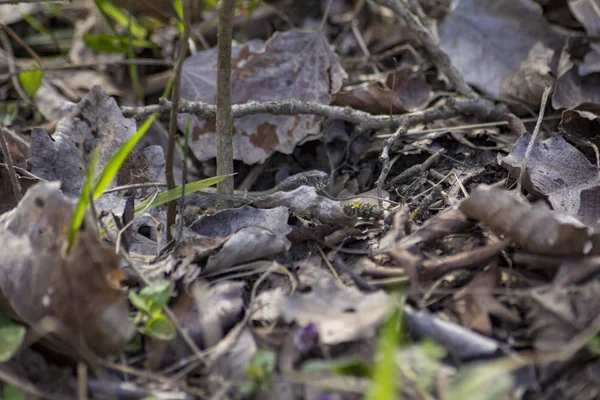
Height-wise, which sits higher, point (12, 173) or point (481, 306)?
point (12, 173)

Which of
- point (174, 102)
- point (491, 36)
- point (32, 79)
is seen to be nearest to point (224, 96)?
point (174, 102)

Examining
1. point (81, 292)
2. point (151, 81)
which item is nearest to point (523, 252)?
point (81, 292)

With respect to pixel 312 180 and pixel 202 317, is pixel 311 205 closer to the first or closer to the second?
pixel 312 180

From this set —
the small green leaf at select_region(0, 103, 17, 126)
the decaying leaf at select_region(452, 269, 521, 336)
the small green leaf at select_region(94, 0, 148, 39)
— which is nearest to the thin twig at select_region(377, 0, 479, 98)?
the decaying leaf at select_region(452, 269, 521, 336)

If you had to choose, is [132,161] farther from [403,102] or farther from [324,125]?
[403,102]

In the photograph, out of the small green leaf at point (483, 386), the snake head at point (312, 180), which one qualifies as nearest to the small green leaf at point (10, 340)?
the small green leaf at point (483, 386)

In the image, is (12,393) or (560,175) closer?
(12,393)

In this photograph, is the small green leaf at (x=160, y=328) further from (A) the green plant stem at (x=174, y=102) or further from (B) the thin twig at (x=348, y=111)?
(B) the thin twig at (x=348, y=111)

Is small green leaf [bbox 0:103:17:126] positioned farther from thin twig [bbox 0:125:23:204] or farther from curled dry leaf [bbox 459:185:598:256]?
curled dry leaf [bbox 459:185:598:256]
